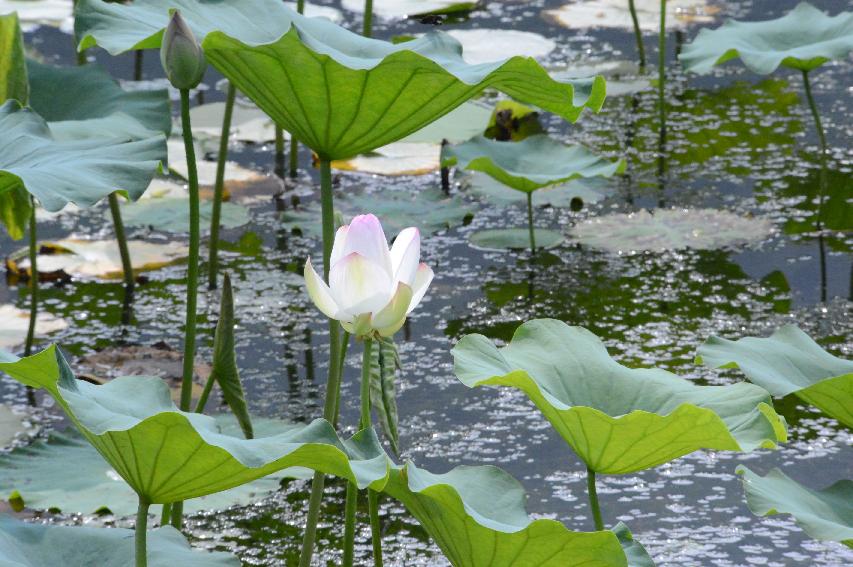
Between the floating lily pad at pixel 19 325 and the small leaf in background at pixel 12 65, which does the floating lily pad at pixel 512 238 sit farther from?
the small leaf in background at pixel 12 65

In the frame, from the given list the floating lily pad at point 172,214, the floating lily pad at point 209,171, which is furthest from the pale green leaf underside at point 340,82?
the floating lily pad at point 209,171

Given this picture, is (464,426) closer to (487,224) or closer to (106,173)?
(106,173)

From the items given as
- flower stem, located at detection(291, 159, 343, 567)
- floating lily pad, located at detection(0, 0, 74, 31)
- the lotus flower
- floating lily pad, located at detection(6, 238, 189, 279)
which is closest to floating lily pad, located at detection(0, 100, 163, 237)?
flower stem, located at detection(291, 159, 343, 567)

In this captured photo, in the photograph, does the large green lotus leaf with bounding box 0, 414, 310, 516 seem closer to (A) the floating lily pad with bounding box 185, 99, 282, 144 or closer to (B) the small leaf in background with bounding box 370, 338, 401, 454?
(B) the small leaf in background with bounding box 370, 338, 401, 454

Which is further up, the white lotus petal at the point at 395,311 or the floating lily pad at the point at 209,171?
the white lotus petal at the point at 395,311

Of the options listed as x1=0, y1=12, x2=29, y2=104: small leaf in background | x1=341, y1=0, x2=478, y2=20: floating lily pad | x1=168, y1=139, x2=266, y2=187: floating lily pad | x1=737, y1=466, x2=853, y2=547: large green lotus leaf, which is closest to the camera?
x1=737, y1=466, x2=853, y2=547: large green lotus leaf

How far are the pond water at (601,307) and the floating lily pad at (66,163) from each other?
49cm

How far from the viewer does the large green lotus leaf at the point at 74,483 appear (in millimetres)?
1682

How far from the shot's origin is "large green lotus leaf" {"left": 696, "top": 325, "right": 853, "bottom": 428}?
1432 millimetres

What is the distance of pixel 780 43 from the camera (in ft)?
9.54

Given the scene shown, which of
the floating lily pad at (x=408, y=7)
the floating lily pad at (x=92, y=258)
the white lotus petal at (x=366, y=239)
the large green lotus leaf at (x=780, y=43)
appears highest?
the large green lotus leaf at (x=780, y=43)

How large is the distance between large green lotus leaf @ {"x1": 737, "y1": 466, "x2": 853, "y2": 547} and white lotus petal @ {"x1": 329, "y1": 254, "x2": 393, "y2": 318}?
41cm

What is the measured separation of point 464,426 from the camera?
2010 mm

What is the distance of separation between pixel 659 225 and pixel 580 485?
1.05 metres
